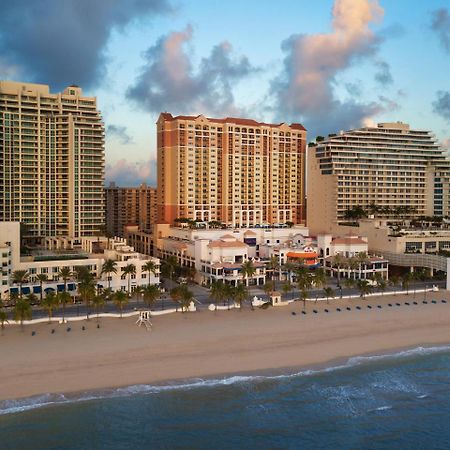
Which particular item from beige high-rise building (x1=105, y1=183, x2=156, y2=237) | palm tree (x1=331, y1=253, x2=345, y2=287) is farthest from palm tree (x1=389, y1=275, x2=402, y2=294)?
beige high-rise building (x1=105, y1=183, x2=156, y2=237)

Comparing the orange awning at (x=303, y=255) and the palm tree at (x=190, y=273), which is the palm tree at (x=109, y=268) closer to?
the palm tree at (x=190, y=273)

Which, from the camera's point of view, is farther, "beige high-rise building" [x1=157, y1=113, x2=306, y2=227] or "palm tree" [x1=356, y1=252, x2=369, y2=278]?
"beige high-rise building" [x1=157, y1=113, x2=306, y2=227]

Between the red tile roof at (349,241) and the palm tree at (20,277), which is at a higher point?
the red tile roof at (349,241)

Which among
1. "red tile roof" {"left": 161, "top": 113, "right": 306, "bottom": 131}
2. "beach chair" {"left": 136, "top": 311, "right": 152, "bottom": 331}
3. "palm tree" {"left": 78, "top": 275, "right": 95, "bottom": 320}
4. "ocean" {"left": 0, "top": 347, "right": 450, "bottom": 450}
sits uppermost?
"red tile roof" {"left": 161, "top": 113, "right": 306, "bottom": 131}

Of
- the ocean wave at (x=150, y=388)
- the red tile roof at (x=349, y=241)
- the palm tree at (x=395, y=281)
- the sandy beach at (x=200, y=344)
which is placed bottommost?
the ocean wave at (x=150, y=388)

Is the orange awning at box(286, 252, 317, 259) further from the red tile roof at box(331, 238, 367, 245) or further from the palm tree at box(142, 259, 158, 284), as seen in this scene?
the palm tree at box(142, 259, 158, 284)

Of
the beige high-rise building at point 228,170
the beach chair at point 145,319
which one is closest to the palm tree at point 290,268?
the beach chair at point 145,319

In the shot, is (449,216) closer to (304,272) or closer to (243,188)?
(243,188)
